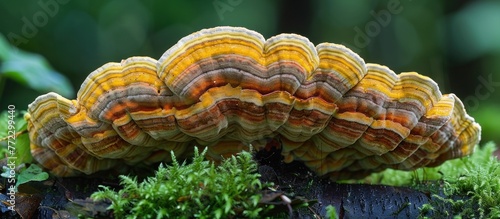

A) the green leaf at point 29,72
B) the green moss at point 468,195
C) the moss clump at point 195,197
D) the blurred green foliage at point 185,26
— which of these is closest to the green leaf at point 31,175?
the moss clump at point 195,197

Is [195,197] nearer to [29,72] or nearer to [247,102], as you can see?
[247,102]

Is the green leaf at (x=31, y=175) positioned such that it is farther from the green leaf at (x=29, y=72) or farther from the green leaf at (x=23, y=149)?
the green leaf at (x=29, y=72)

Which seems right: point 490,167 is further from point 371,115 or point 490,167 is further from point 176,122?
point 176,122

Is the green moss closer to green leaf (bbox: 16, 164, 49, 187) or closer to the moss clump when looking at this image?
the moss clump

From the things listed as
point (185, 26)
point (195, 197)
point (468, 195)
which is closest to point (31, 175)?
point (195, 197)

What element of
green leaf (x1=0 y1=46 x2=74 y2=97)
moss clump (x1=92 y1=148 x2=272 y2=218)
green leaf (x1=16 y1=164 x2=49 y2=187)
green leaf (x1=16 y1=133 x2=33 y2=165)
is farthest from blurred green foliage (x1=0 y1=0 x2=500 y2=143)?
moss clump (x1=92 y1=148 x2=272 y2=218)

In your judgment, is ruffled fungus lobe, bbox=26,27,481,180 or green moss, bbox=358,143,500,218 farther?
green moss, bbox=358,143,500,218

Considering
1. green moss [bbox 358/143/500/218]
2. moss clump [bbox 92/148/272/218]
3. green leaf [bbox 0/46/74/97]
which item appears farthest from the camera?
green leaf [bbox 0/46/74/97]
